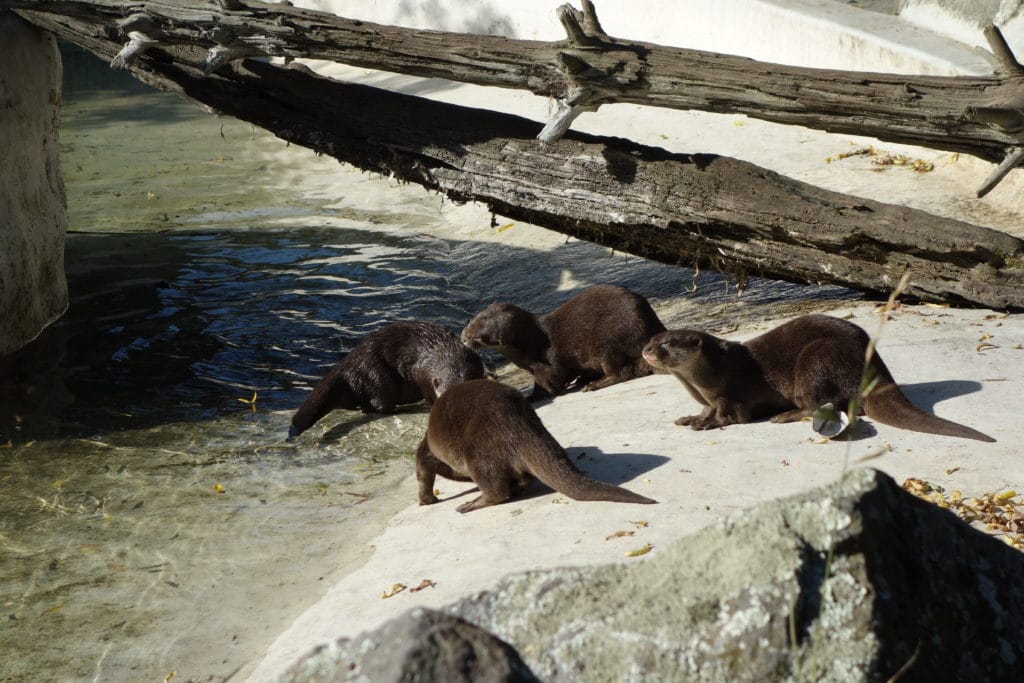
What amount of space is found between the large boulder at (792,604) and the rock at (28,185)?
609cm

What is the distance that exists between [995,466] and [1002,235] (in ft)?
7.59

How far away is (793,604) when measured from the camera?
6.62 ft

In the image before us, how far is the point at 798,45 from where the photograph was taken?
432 inches

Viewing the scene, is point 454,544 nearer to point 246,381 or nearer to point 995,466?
point 995,466

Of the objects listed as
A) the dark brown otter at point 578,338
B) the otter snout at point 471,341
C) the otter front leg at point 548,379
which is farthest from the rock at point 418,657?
the otter snout at point 471,341

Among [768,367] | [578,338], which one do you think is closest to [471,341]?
[578,338]

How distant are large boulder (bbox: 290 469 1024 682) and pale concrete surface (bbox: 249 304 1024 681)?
0.87 m

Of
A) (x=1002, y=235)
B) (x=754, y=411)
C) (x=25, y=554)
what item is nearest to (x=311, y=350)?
(x=25, y=554)

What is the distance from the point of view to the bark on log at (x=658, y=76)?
5594 mm

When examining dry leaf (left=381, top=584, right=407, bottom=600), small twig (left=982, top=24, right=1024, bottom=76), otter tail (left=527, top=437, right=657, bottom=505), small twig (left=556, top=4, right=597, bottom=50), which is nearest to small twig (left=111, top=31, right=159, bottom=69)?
small twig (left=556, top=4, right=597, bottom=50)

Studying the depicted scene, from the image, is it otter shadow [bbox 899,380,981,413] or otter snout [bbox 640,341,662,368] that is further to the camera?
otter snout [bbox 640,341,662,368]

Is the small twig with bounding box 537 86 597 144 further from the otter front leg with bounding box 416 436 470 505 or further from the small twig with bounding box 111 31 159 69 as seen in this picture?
the small twig with bounding box 111 31 159 69

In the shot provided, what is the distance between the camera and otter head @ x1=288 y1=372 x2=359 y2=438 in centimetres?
609

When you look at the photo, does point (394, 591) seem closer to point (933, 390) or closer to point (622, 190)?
point (933, 390)
